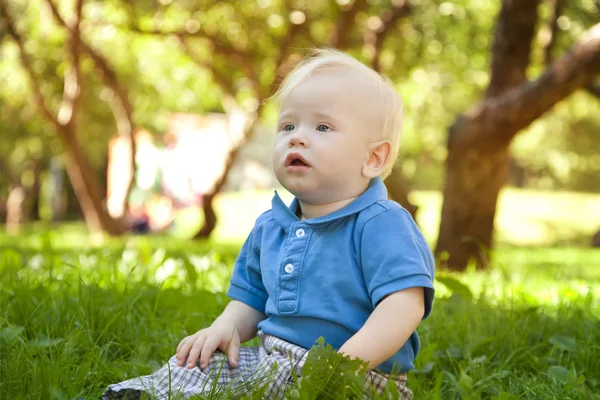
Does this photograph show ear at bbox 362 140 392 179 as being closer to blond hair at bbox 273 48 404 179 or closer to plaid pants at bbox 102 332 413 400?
blond hair at bbox 273 48 404 179

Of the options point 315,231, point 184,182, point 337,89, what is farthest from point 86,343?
point 184,182

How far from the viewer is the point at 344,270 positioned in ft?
5.83

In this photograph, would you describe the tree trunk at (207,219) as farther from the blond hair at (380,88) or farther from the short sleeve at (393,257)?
the short sleeve at (393,257)

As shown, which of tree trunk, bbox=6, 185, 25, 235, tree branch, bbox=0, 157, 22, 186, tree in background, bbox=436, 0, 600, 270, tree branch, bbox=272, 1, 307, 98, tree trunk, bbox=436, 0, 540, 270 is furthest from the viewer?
tree branch, bbox=0, 157, 22, 186

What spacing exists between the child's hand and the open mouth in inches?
19.5

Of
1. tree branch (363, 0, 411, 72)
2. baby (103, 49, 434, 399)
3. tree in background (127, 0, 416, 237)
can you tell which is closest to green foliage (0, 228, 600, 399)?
baby (103, 49, 434, 399)

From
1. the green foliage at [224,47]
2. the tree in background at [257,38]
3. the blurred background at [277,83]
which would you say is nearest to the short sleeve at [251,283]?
the blurred background at [277,83]

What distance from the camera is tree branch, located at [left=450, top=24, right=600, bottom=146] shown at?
4801mm

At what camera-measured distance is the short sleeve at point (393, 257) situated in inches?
65.8

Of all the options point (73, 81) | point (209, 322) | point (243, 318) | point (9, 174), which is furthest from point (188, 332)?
point (9, 174)

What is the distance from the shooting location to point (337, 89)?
1.85 metres

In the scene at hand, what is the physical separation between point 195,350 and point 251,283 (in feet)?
0.98

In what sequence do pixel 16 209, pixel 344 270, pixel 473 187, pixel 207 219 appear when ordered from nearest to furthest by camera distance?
pixel 344 270 < pixel 473 187 < pixel 207 219 < pixel 16 209

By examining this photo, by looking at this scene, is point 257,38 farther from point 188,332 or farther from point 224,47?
point 188,332
